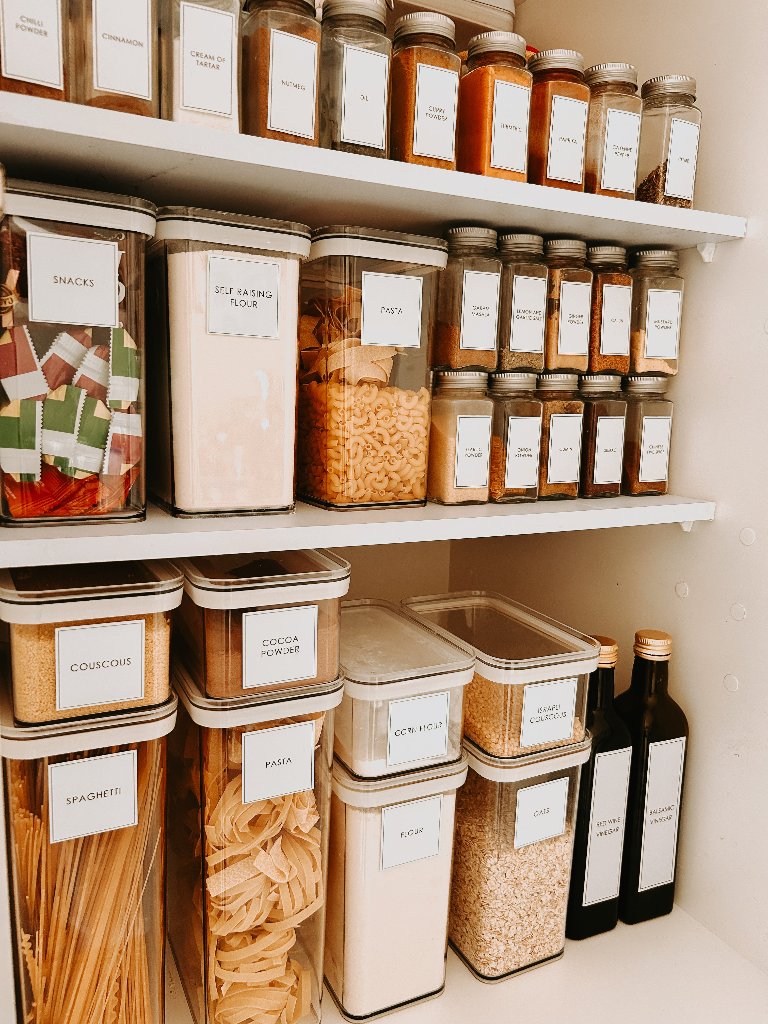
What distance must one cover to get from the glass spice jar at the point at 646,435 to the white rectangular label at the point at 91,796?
0.78m

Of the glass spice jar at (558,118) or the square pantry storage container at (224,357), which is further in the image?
the glass spice jar at (558,118)

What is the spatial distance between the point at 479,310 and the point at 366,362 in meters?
0.18

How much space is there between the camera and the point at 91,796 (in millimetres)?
806

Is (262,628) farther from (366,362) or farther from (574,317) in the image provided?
(574,317)

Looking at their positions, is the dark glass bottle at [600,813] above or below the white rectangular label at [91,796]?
below

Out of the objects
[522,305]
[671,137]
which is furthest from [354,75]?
[671,137]

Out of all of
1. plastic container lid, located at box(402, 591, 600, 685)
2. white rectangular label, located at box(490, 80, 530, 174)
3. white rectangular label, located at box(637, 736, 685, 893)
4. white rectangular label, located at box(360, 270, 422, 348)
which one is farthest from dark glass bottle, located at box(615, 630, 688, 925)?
white rectangular label, located at box(490, 80, 530, 174)

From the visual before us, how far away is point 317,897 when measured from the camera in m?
0.95

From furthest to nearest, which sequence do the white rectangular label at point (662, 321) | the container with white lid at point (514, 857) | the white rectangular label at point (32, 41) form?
the white rectangular label at point (662, 321) < the container with white lid at point (514, 857) < the white rectangular label at point (32, 41)

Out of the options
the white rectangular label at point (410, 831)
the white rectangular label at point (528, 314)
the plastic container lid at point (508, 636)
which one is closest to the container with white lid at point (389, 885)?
the white rectangular label at point (410, 831)

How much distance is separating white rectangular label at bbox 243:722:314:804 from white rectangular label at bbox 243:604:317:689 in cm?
6

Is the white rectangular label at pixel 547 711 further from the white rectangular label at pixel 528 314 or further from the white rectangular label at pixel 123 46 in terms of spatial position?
the white rectangular label at pixel 123 46

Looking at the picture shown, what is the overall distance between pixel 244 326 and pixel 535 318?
41 centimetres

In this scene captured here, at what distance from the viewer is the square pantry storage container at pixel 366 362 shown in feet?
3.06
